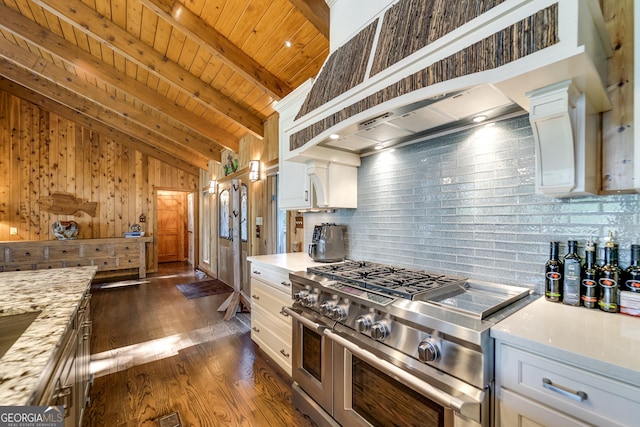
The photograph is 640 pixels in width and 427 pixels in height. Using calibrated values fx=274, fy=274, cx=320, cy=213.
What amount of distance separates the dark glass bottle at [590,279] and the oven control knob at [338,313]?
1.04 meters

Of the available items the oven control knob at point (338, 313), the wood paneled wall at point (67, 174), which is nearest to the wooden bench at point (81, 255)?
the wood paneled wall at point (67, 174)

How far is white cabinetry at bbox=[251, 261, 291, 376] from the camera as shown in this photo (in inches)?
82.5

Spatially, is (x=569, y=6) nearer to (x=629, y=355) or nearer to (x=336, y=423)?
(x=629, y=355)

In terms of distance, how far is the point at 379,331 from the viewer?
4.09ft

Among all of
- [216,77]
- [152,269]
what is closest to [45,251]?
[152,269]

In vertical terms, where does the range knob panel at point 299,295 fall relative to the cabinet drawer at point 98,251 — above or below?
above

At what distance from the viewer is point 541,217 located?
134cm

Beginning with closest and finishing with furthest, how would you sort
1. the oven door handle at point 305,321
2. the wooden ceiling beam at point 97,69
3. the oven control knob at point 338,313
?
the oven control knob at point 338,313 → the oven door handle at point 305,321 → the wooden ceiling beam at point 97,69

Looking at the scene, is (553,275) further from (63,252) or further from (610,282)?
(63,252)

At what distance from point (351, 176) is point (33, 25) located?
427 cm

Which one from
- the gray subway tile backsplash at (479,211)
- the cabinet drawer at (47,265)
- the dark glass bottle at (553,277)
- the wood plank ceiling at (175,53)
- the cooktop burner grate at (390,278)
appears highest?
the wood plank ceiling at (175,53)

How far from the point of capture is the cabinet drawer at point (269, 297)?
2126mm

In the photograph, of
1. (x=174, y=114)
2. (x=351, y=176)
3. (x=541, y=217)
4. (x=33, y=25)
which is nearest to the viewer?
(x=541, y=217)

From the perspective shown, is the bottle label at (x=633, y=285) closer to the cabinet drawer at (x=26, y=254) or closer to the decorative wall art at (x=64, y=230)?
the cabinet drawer at (x=26, y=254)
